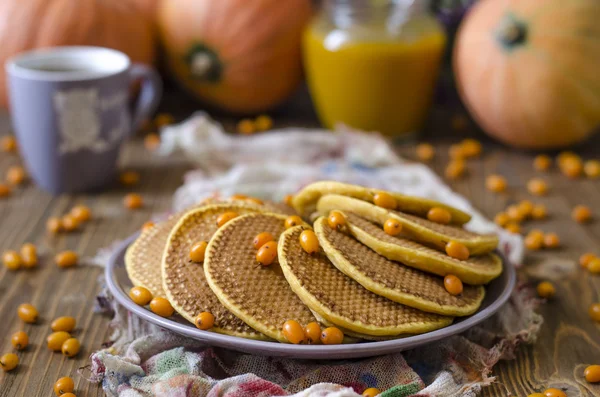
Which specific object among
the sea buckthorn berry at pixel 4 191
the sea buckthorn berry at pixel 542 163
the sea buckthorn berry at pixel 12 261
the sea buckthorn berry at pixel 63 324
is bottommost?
the sea buckthorn berry at pixel 542 163

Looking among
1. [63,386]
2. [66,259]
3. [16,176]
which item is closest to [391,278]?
[63,386]

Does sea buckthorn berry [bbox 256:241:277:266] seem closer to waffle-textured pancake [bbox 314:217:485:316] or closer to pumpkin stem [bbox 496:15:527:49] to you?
waffle-textured pancake [bbox 314:217:485:316]

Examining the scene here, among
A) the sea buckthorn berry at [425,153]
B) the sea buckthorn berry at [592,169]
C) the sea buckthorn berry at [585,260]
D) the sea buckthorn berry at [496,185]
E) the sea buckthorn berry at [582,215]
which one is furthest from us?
the sea buckthorn berry at [425,153]

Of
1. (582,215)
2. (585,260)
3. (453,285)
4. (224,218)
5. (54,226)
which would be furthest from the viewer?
(582,215)

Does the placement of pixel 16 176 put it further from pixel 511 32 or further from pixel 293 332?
pixel 511 32

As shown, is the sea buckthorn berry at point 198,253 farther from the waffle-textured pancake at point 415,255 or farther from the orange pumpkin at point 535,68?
the orange pumpkin at point 535,68

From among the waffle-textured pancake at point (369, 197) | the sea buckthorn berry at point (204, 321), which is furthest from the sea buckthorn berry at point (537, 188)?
the sea buckthorn berry at point (204, 321)

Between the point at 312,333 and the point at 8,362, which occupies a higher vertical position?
the point at 312,333

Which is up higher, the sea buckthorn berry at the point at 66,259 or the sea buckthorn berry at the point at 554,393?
the sea buckthorn berry at the point at 554,393
